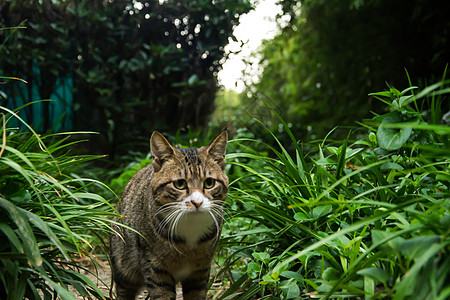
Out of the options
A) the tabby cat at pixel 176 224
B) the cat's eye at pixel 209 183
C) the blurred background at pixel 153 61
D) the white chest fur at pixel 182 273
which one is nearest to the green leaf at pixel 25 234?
the tabby cat at pixel 176 224

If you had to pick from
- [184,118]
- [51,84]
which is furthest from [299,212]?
[51,84]

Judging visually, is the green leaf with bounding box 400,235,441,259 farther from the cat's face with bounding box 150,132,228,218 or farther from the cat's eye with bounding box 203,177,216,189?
the cat's eye with bounding box 203,177,216,189

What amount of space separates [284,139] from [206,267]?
3420mm

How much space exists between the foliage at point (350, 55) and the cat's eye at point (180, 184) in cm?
344

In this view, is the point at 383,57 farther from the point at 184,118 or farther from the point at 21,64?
the point at 21,64

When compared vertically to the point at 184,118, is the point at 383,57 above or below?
above

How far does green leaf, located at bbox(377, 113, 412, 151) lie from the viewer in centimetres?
206

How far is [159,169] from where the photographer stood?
8.24 ft

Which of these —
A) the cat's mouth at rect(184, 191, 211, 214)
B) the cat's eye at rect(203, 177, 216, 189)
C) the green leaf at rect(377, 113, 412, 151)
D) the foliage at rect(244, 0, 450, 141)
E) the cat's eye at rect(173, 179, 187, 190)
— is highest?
the foliage at rect(244, 0, 450, 141)

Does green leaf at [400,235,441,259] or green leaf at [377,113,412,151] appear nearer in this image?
green leaf at [400,235,441,259]

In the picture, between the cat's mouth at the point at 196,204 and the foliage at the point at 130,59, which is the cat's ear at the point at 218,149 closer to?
the cat's mouth at the point at 196,204

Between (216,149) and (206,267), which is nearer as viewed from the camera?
(206,267)

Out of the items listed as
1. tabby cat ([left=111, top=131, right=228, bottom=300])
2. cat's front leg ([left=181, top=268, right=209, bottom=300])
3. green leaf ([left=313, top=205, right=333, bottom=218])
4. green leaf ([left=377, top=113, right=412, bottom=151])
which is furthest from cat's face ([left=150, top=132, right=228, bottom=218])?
green leaf ([left=377, top=113, right=412, bottom=151])

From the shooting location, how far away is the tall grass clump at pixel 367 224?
142 cm
